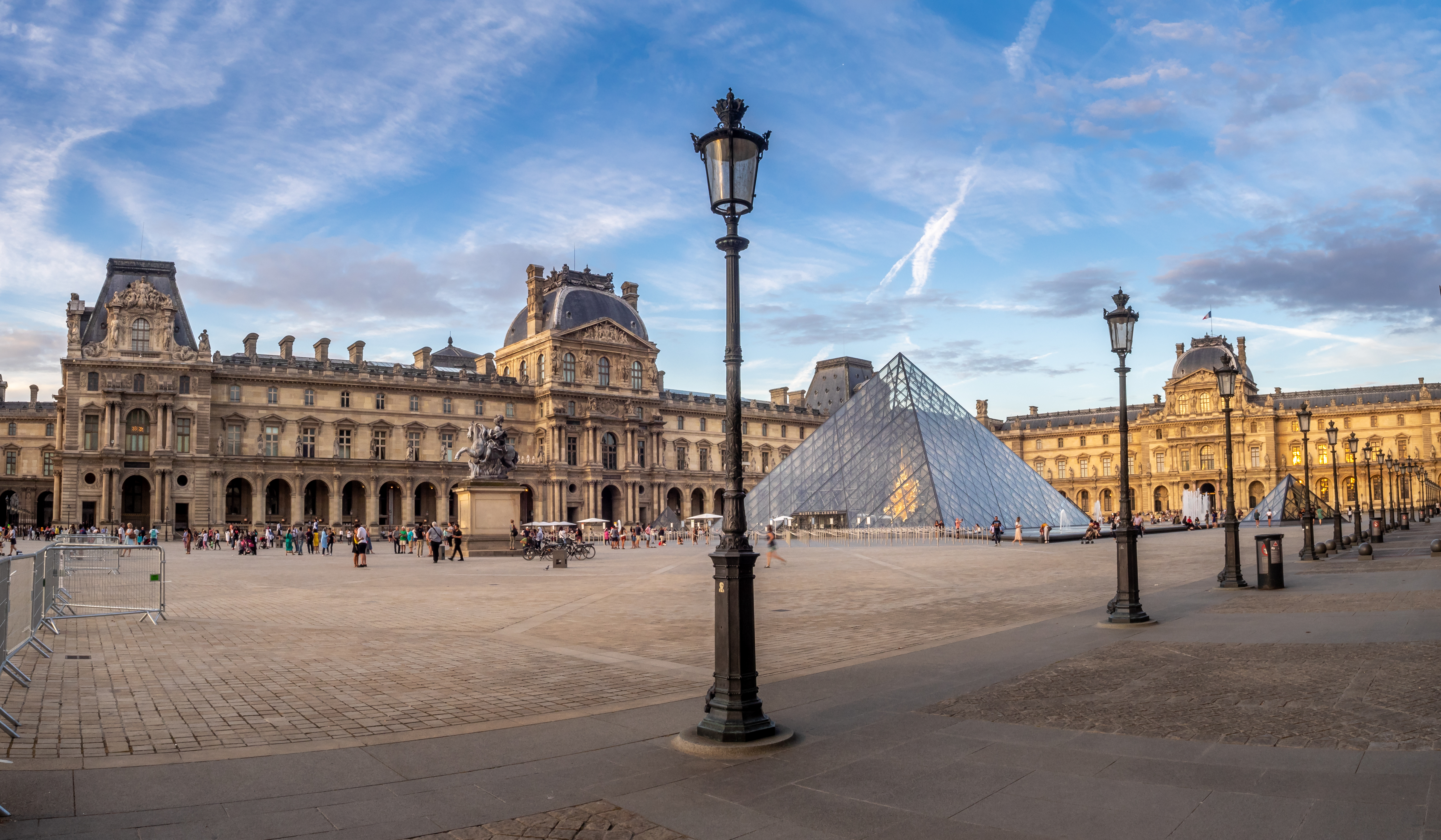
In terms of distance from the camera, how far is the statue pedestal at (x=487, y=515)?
110ft

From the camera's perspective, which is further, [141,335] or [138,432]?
[141,335]

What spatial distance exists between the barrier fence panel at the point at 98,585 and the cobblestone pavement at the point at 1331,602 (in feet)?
46.4

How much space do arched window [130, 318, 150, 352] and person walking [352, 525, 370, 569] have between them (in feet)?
121

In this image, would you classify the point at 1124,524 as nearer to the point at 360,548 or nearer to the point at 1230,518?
the point at 1230,518

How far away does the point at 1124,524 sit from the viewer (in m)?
12.7

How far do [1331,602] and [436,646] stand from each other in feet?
39.8

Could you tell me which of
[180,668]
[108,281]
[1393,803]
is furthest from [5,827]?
[108,281]

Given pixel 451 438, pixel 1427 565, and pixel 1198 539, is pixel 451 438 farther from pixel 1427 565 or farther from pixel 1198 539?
pixel 1427 565

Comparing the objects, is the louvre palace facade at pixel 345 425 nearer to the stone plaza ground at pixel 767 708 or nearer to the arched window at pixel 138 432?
the arched window at pixel 138 432

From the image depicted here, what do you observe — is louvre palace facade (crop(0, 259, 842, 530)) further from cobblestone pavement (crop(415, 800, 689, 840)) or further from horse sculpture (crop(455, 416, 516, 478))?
cobblestone pavement (crop(415, 800, 689, 840))

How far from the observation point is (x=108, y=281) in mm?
60062

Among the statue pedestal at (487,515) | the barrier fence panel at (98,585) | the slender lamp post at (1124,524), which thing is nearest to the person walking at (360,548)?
the statue pedestal at (487,515)

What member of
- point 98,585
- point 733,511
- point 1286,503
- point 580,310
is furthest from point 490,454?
point 1286,503

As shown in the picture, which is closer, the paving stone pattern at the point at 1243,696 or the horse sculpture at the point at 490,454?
the paving stone pattern at the point at 1243,696
